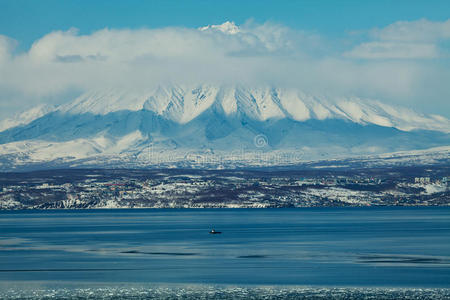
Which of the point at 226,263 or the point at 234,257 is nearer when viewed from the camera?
the point at 226,263

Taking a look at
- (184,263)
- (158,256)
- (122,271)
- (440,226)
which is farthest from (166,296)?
(440,226)

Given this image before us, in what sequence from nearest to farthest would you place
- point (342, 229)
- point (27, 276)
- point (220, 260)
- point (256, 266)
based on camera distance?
point (27, 276)
point (256, 266)
point (220, 260)
point (342, 229)

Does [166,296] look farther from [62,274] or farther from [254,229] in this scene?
[254,229]

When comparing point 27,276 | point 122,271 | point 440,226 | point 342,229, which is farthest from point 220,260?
point 440,226

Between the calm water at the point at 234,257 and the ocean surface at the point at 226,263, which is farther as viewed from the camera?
the calm water at the point at 234,257

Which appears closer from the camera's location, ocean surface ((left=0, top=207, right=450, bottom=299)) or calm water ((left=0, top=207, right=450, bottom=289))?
ocean surface ((left=0, top=207, right=450, bottom=299))

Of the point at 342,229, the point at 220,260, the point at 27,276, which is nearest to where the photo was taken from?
the point at 27,276

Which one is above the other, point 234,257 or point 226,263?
point 226,263

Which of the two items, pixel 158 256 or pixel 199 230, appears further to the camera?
pixel 199 230
